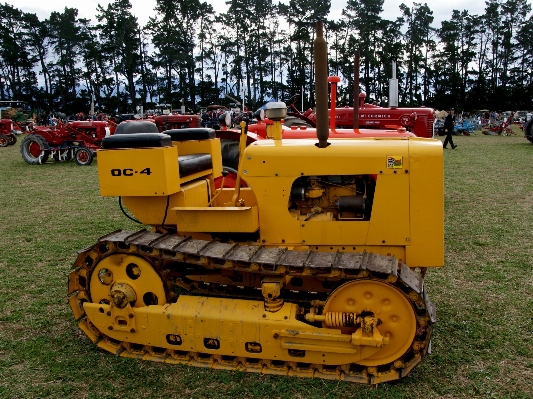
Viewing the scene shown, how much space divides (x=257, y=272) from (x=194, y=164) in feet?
4.94

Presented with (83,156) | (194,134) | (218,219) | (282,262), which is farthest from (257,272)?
(83,156)

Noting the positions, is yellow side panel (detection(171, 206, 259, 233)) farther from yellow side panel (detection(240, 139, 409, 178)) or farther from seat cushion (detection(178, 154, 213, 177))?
seat cushion (detection(178, 154, 213, 177))

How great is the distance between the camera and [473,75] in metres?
54.9

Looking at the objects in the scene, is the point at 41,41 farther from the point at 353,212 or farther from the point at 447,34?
the point at 353,212

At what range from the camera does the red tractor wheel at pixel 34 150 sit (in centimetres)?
1628

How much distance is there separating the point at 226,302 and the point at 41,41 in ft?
202

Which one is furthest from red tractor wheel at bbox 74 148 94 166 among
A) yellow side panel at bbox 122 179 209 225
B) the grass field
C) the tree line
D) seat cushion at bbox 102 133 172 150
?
the tree line

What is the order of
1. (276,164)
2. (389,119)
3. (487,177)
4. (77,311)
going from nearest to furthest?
(276,164)
(77,311)
(487,177)
(389,119)

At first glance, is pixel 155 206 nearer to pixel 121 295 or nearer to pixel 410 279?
pixel 121 295

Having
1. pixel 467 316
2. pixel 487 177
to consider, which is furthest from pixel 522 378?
pixel 487 177

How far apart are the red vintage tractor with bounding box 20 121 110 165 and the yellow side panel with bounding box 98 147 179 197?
41.9 ft

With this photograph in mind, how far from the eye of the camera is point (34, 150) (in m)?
16.5

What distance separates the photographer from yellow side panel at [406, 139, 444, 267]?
365 cm

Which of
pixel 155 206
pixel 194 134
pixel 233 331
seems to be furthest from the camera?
pixel 194 134
